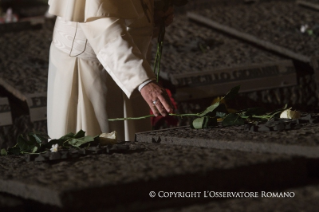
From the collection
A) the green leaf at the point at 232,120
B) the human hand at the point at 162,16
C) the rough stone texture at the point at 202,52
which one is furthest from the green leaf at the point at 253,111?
the rough stone texture at the point at 202,52

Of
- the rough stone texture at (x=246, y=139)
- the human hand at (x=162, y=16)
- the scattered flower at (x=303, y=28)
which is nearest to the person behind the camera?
the rough stone texture at (x=246, y=139)

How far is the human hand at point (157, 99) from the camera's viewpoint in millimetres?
2184

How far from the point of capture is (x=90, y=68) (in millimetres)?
2781

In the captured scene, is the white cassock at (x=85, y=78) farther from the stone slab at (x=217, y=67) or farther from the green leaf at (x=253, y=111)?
the stone slab at (x=217, y=67)

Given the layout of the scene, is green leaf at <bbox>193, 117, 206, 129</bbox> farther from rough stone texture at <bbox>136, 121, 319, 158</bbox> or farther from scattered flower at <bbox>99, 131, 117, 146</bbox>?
scattered flower at <bbox>99, 131, 117, 146</bbox>

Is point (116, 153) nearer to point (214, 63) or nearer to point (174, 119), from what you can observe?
point (174, 119)

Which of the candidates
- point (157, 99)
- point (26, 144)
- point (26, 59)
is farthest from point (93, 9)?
point (26, 59)

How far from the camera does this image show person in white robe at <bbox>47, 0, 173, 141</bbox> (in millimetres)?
2401

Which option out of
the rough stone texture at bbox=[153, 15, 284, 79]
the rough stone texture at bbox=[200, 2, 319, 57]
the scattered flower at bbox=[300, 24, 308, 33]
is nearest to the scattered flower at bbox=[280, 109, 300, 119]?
the rough stone texture at bbox=[153, 15, 284, 79]

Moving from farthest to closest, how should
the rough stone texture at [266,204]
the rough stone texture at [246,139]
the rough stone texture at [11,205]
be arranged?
the rough stone texture at [246,139] → the rough stone texture at [11,205] → the rough stone texture at [266,204]

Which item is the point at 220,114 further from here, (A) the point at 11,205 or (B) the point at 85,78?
(A) the point at 11,205

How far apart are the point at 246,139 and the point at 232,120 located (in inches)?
14.9

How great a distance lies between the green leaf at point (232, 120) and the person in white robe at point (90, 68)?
346 millimetres

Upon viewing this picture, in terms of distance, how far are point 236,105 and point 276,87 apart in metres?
0.32
